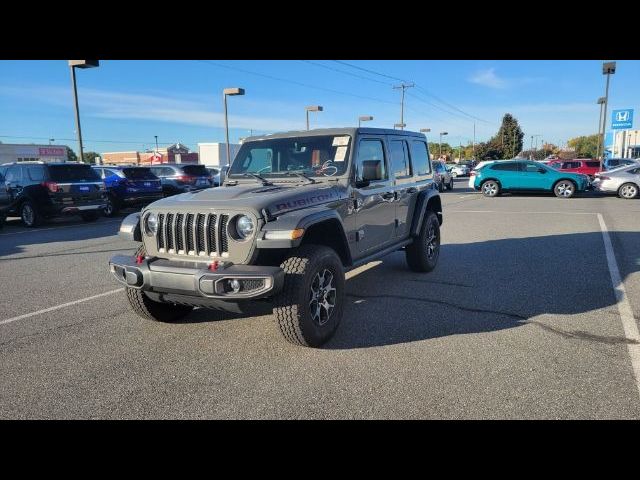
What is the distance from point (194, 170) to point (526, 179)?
14604 mm

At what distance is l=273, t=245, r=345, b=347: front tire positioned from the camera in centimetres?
380

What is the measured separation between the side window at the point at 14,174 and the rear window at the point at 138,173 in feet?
10.5

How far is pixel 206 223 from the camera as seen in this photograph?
155 inches

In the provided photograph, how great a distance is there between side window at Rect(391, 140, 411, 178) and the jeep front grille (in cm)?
280

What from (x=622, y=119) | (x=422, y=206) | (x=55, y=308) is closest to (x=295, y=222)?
(x=422, y=206)

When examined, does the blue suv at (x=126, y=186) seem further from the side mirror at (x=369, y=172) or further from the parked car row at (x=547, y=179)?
the parked car row at (x=547, y=179)

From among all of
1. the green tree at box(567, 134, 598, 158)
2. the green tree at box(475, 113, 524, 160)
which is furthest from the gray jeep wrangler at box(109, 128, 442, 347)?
the green tree at box(567, 134, 598, 158)

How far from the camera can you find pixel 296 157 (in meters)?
5.21

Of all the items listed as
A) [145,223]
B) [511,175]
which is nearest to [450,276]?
[145,223]

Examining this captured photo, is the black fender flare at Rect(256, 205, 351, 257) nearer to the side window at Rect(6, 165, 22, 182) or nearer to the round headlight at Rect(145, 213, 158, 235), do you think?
the round headlight at Rect(145, 213, 158, 235)

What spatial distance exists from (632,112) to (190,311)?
3882cm

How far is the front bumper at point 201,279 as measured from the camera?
3547mm

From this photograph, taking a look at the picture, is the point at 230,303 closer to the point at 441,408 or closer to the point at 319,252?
the point at 319,252
